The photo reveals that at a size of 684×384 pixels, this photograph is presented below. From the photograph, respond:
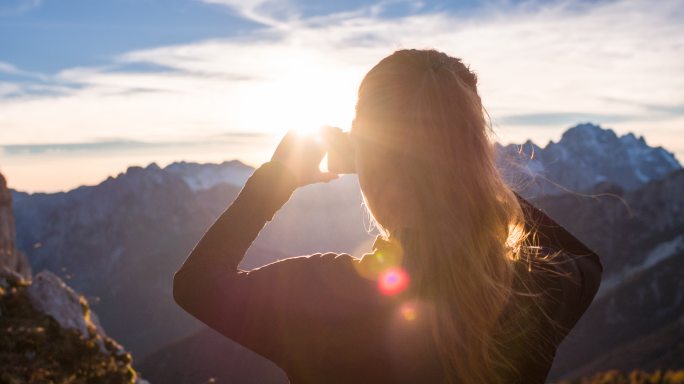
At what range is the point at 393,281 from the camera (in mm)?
1794

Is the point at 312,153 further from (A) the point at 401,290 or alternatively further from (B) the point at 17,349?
(B) the point at 17,349

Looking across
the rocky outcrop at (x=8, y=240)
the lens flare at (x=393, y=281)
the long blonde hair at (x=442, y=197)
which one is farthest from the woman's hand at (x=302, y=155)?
the rocky outcrop at (x=8, y=240)

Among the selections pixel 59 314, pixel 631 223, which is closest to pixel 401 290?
pixel 59 314

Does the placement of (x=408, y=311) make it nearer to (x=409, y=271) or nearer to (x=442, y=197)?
(x=409, y=271)

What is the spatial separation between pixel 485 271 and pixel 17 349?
1301cm

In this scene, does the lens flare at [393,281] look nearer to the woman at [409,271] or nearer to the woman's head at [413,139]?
the woman at [409,271]

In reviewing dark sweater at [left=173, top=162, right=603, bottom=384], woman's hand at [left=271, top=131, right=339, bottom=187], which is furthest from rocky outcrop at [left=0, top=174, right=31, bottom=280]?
dark sweater at [left=173, top=162, right=603, bottom=384]

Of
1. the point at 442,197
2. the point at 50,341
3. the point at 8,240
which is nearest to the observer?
the point at 442,197

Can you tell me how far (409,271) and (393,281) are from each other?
0.22ft

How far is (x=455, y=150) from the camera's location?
2.04m

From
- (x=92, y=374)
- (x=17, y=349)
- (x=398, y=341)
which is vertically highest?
(x=398, y=341)

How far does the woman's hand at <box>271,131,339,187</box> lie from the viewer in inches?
85.4

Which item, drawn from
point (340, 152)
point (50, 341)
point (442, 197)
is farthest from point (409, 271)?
point (50, 341)

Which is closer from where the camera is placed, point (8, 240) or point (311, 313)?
point (311, 313)
